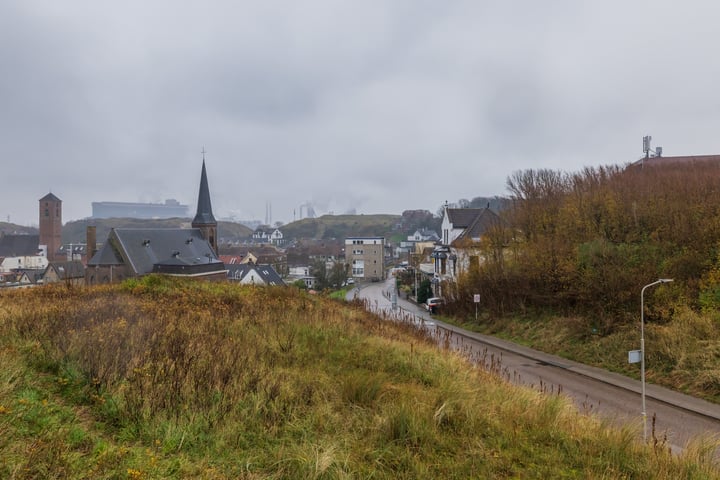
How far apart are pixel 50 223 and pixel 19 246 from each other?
24.3 meters

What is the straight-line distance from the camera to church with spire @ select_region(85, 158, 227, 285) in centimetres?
5306

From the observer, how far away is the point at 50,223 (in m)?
102

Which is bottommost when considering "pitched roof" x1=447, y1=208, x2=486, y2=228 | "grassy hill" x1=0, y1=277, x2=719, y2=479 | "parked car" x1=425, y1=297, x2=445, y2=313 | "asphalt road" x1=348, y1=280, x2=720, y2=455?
"parked car" x1=425, y1=297, x2=445, y2=313

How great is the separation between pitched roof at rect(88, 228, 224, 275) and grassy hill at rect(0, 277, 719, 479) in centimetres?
4879

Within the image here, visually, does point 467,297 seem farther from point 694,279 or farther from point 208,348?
point 208,348

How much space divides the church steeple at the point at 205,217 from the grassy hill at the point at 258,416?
62.4 metres

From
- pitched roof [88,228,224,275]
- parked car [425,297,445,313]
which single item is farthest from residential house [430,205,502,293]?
pitched roof [88,228,224,275]

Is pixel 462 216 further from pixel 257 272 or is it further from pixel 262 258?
pixel 262 258

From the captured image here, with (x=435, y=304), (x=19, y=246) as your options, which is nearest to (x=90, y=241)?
(x=435, y=304)

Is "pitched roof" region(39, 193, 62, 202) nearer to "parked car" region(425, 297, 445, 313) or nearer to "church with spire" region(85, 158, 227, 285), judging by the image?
"church with spire" region(85, 158, 227, 285)

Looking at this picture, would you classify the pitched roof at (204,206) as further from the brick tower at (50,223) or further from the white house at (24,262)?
the white house at (24,262)

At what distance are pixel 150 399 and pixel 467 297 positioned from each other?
2766 centimetres

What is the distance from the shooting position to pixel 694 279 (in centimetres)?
1722

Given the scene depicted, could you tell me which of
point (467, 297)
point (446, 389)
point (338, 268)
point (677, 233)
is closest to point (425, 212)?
point (338, 268)
